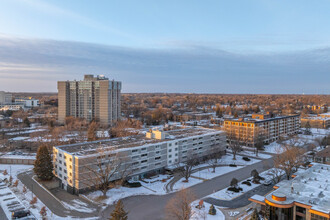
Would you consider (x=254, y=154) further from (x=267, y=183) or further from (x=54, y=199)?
(x=54, y=199)

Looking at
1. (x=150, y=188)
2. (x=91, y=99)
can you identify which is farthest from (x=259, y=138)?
(x=91, y=99)

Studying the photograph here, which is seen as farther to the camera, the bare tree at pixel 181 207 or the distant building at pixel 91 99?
the distant building at pixel 91 99

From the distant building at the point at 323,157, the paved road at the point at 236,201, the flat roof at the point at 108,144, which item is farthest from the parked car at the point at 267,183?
the flat roof at the point at 108,144

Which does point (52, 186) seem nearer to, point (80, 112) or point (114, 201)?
point (114, 201)

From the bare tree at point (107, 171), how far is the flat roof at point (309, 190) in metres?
→ 14.8

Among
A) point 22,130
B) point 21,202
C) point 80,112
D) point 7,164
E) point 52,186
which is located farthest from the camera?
point 80,112

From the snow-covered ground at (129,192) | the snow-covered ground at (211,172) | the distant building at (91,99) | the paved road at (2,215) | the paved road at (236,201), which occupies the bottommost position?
the paved road at (2,215)

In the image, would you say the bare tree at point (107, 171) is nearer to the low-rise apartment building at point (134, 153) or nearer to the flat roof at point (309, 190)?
the low-rise apartment building at point (134, 153)

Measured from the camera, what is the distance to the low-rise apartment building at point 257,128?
48312 millimetres

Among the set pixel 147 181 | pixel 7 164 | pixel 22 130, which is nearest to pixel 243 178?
pixel 147 181

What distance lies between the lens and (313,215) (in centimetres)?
1617

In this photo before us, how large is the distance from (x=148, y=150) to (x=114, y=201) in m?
8.34

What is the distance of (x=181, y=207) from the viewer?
65.0ft

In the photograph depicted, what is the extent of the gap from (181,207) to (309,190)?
1001cm
